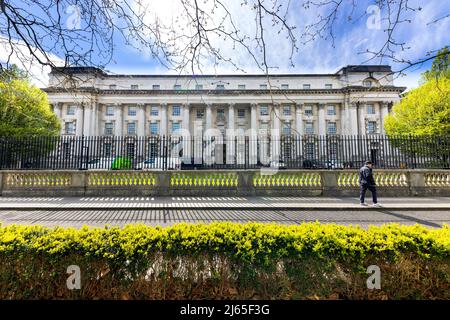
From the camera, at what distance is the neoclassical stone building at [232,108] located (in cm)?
5281

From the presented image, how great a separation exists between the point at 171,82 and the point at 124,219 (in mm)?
54340

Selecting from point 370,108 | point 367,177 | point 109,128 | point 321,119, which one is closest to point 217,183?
point 367,177

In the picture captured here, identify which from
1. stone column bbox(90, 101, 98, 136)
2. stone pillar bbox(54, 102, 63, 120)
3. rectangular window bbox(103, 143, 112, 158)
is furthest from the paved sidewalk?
stone pillar bbox(54, 102, 63, 120)

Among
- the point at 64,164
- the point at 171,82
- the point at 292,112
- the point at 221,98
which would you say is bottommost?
the point at 64,164

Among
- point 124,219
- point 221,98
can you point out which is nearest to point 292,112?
point 221,98

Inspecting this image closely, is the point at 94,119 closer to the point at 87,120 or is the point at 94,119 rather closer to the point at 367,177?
the point at 87,120

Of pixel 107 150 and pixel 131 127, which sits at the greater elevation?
pixel 131 127

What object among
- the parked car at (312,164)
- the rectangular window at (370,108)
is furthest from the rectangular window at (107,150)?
the rectangular window at (370,108)

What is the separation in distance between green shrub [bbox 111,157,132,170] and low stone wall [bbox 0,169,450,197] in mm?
1553

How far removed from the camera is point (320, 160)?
1458cm

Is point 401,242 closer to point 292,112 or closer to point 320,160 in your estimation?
point 320,160

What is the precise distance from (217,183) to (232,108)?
45678 mm

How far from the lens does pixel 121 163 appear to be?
14.9 m
